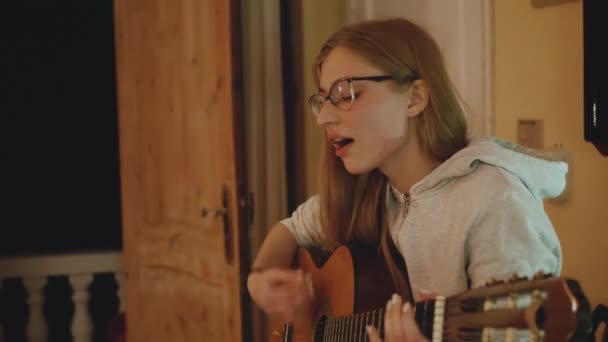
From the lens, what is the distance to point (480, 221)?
121 centimetres

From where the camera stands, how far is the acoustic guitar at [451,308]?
2.50 feet

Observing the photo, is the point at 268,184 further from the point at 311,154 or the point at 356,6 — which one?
the point at 356,6

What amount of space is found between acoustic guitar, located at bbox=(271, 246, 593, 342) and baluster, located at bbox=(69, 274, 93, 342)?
1967 millimetres

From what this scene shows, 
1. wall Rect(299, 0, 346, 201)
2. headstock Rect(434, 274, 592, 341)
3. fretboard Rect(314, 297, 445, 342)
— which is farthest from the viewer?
wall Rect(299, 0, 346, 201)

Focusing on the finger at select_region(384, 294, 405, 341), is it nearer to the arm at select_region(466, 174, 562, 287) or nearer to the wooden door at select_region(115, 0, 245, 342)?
the arm at select_region(466, 174, 562, 287)

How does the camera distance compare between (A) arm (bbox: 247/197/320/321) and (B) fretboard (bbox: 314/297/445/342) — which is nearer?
(B) fretboard (bbox: 314/297/445/342)

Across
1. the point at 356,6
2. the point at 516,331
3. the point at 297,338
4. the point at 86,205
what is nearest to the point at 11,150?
the point at 86,205

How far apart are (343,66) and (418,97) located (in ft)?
0.45

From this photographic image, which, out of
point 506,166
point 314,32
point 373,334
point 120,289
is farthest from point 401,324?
point 120,289

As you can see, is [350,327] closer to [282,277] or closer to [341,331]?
[341,331]

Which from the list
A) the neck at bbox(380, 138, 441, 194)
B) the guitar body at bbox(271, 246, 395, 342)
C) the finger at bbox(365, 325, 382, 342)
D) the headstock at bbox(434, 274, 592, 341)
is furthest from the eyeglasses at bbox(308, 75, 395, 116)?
the headstock at bbox(434, 274, 592, 341)

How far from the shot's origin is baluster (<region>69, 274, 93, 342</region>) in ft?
10.8

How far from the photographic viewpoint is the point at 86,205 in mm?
3836

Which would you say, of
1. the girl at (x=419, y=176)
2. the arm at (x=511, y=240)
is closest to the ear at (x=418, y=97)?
the girl at (x=419, y=176)
